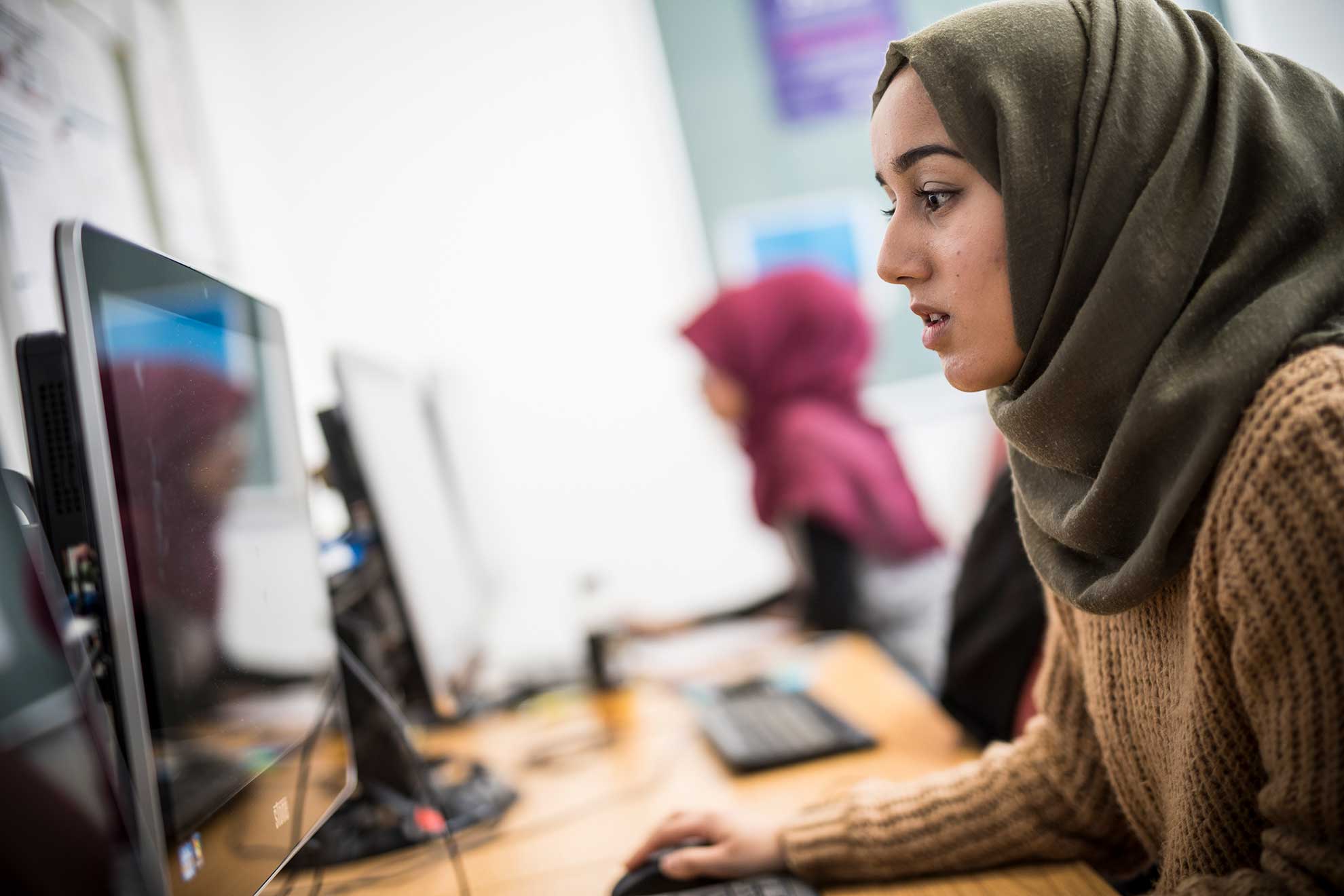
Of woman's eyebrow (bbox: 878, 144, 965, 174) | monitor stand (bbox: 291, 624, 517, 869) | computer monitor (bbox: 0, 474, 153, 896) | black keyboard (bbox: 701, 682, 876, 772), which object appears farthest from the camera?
black keyboard (bbox: 701, 682, 876, 772)

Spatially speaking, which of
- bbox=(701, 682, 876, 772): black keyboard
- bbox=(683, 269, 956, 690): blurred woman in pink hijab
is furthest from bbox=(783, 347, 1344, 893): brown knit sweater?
bbox=(683, 269, 956, 690): blurred woman in pink hijab

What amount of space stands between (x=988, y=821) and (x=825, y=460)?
1206 millimetres

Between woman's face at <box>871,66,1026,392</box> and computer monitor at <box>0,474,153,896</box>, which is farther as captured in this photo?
woman's face at <box>871,66,1026,392</box>

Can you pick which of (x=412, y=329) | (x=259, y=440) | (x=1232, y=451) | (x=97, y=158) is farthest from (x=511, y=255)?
(x=1232, y=451)

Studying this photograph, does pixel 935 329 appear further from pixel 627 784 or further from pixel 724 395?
pixel 724 395

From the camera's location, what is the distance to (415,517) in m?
1.22

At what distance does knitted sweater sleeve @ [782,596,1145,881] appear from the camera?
0.78m

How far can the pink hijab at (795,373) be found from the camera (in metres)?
2.01

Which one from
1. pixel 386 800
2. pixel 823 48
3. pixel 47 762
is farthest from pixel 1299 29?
pixel 47 762

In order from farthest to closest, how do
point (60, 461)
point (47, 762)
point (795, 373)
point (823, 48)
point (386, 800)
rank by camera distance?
1. point (823, 48)
2. point (795, 373)
3. point (386, 800)
4. point (60, 461)
5. point (47, 762)

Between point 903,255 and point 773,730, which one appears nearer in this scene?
point 903,255

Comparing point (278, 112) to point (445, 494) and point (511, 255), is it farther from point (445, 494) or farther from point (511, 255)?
point (445, 494)

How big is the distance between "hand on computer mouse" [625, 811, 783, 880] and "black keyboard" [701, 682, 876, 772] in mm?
303

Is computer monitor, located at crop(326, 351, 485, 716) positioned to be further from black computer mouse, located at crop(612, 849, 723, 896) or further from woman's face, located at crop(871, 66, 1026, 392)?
woman's face, located at crop(871, 66, 1026, 392)
